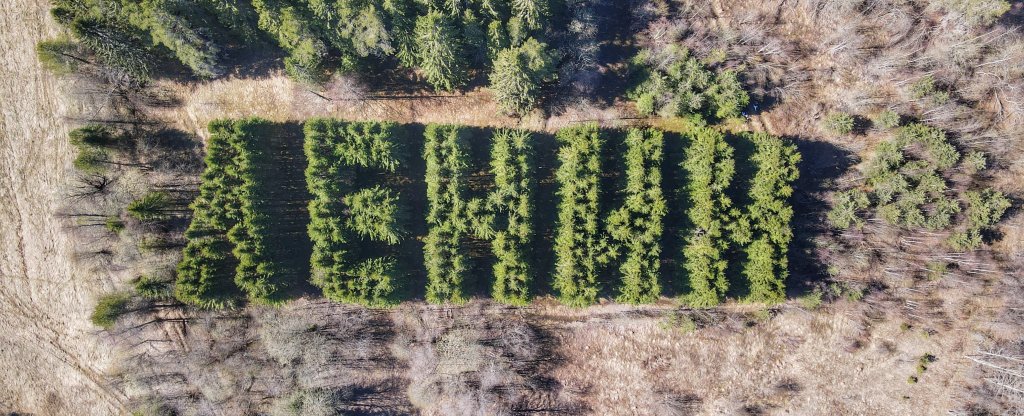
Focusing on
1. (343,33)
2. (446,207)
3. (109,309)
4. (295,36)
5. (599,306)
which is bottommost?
(109,309)

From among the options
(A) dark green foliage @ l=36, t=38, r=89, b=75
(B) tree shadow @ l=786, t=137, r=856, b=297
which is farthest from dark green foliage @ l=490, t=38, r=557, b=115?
(A) dark green foliage @ l=36, t=38, r=89, b=75

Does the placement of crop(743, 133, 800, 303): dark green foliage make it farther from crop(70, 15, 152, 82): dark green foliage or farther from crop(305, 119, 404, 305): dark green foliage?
crop(70, 15, 152, 82): dark green foliage

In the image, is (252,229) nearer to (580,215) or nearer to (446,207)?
(446,207)

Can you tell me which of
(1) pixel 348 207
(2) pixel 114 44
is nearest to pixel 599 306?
(1) pixel 348 207

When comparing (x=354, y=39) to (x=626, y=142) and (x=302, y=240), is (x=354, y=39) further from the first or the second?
(x=626, y=142)

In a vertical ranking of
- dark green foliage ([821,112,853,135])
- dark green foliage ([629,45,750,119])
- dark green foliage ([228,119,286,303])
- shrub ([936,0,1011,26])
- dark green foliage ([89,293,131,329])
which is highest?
shrub ([936,0,1011,26])
